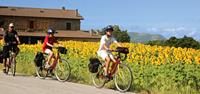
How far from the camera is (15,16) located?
75562mm

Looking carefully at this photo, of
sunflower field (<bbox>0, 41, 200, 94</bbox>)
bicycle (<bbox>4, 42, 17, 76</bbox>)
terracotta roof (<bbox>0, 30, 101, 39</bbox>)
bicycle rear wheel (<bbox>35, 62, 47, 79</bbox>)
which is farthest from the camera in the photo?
terracotta roof (<bbox>0, 30, 101, 39</bbox>)

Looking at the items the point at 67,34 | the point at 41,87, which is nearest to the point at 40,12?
the point at 67,34

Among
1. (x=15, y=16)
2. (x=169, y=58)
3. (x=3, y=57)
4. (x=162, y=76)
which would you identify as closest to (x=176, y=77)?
(x=162, y=76)

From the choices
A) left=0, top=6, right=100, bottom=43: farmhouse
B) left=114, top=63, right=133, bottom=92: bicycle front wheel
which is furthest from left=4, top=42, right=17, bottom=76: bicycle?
left=0, top=6, right=100, bottom=43: farmhouse

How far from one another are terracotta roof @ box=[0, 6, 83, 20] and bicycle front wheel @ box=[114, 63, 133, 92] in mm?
63258

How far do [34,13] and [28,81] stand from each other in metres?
63.2

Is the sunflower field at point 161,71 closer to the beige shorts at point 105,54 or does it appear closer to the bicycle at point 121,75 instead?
the bicycle at point 121,75

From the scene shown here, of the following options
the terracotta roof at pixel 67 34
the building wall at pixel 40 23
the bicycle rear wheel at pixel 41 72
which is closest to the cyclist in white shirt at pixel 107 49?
the bicycle rear wheel at pixel 41 72

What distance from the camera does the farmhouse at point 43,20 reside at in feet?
242

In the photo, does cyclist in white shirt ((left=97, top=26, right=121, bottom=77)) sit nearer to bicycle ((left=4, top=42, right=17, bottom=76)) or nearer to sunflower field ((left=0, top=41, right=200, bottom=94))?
sunflower field ((left=0, top=41, right=200, bottom=94))

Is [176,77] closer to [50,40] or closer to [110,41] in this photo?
[110,41]

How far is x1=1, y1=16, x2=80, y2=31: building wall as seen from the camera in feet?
248

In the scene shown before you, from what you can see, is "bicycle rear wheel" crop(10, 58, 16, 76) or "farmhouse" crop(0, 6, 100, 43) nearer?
"bicycle rear wheel" crop(10, 58, 16, 76)

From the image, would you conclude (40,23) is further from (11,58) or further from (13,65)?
(13,65)
